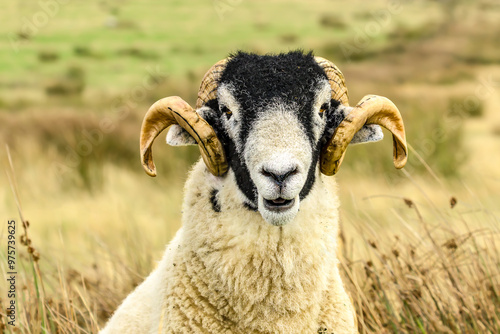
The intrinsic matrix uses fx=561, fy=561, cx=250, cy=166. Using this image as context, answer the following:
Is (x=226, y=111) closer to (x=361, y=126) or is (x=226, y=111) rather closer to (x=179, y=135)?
(x=179, y=135)

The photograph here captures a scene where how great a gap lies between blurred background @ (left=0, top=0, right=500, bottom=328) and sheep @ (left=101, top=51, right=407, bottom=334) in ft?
2.42

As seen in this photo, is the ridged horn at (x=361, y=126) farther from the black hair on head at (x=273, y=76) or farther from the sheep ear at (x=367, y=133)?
the black hair on head at (x=273, y=76)

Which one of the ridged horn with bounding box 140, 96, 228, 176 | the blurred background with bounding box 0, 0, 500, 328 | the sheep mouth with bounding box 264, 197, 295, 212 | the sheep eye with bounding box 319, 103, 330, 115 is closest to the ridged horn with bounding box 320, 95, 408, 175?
the sheep eye with bounding box 319, 103, 330, 115

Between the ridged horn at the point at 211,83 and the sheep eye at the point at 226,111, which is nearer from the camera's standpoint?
the sheep eye at the point at 226,111

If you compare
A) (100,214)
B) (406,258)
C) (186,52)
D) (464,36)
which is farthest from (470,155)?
(464,36)

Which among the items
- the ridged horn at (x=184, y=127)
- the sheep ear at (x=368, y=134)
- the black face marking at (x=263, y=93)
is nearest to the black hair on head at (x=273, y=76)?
the black face marking at (x=263, y=93)

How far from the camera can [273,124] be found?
2520 millimetres

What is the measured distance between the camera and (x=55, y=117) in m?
14.7

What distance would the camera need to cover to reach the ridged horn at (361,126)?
107 inches

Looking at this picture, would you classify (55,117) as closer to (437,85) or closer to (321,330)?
(321,330)

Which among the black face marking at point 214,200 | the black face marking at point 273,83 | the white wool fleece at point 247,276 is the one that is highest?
the black face marking at point 273,83

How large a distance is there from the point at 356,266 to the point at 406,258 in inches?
27.6

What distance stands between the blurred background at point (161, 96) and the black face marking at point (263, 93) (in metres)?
0.64

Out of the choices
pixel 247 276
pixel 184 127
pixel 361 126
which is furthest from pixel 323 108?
pixel 247 276
